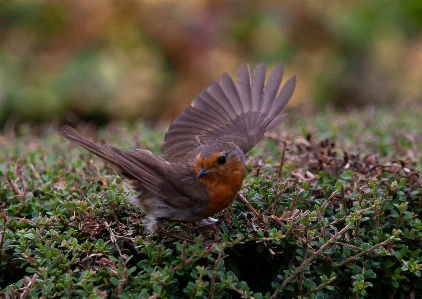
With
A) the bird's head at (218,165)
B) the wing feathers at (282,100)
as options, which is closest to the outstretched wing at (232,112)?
the wing feathers at (282,100)

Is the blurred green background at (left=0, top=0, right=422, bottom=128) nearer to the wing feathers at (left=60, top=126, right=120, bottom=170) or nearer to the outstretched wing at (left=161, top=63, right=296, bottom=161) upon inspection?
the outstretched wing at (left=161, top=63, right=296, bottom=161)

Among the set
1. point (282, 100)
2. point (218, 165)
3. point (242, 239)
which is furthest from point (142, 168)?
point (282, 100)

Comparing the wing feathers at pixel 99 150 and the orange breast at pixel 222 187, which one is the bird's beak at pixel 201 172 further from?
the wing feathers at pixel 99 150

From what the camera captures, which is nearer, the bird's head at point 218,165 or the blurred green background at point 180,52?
the bird's head at point 218,165

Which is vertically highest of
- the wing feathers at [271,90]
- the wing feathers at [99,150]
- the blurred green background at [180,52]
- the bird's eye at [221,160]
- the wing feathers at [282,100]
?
the blurred green background at [180,52]

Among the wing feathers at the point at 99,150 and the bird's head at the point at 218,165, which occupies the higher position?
the wing feathers at the point at 99,150

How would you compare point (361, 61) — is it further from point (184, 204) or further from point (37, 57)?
point (184, 204)

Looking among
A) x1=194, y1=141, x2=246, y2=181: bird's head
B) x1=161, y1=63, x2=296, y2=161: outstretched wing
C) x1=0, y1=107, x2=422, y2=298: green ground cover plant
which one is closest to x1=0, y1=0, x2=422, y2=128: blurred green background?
x1=161, y1=63, x2=296, y2=161: outstretched wing

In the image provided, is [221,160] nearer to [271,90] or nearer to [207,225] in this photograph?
[207,225]
